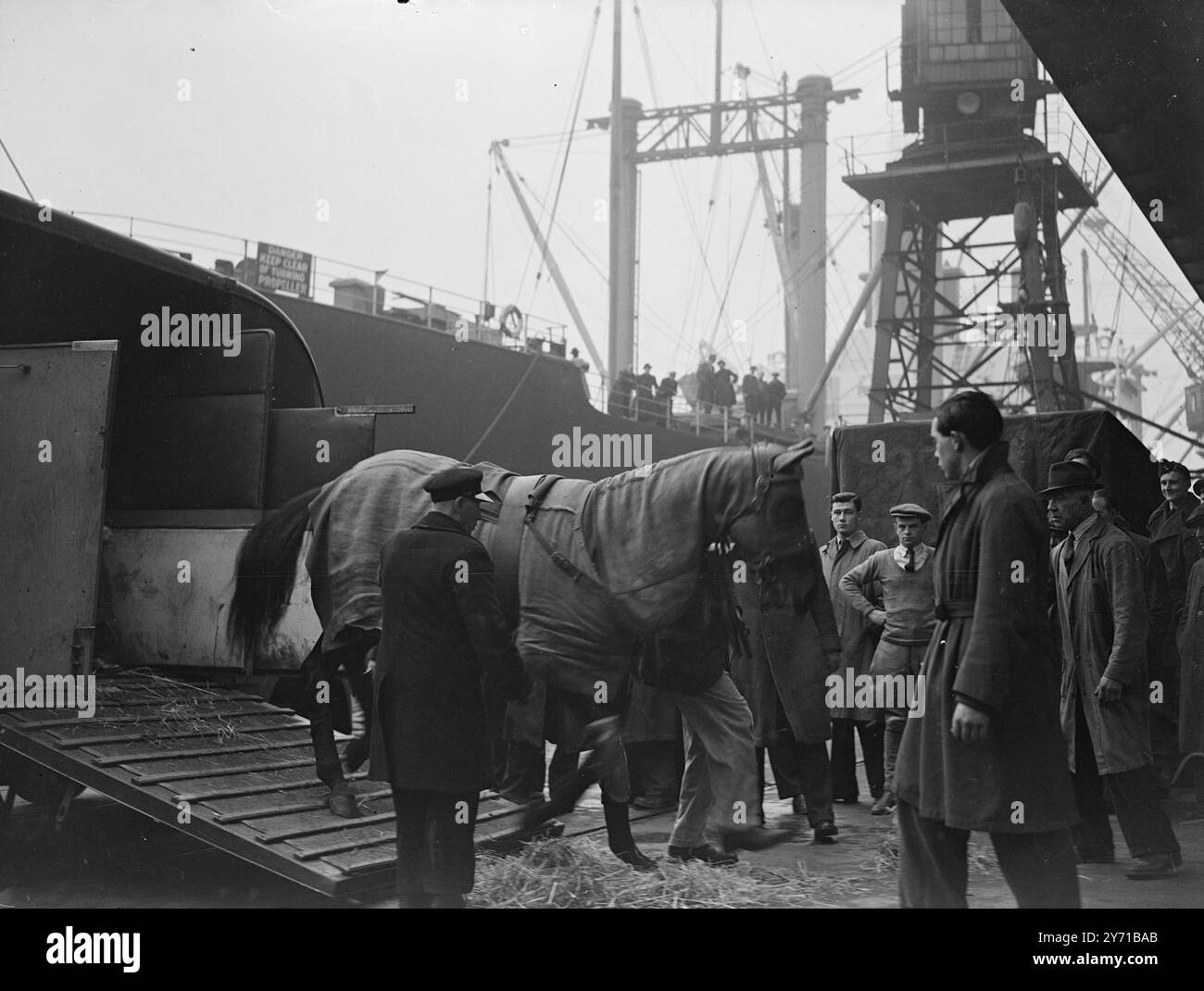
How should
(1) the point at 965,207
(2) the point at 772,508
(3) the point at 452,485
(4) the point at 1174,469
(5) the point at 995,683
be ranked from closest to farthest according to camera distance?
1. (5) the point at 995,683
2. (3) the point at 452,485
3. (2) the point at 772,508
4. (1) the point at 965,207
5. (4) the point at 1174,469

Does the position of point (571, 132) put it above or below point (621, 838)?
above

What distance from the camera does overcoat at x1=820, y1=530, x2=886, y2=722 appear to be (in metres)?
6.30

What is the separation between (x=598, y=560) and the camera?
4.78 metres

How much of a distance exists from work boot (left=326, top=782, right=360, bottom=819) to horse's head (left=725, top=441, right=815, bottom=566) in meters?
2.08

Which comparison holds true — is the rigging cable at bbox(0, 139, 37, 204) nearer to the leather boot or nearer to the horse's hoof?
the leather boot

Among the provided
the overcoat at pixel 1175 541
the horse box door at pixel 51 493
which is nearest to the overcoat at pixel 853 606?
the overcoat at pixel 1175 541

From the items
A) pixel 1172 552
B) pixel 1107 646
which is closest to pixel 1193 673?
pixel 1172 552

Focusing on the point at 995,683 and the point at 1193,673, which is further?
the point at 1193,673

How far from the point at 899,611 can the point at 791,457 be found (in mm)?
1802

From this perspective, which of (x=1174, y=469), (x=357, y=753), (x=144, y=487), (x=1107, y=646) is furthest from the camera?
(x=144, y=487)

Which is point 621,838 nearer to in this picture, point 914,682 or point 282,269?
point 914,682

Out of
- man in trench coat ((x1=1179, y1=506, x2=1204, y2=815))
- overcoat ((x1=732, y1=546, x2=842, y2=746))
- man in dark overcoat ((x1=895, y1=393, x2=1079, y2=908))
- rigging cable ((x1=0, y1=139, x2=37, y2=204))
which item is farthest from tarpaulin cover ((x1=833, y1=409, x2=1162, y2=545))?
rigging cable ((x1=0, y1=139, x2=37, y2=204))

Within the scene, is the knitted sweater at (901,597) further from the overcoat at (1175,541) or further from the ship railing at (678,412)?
the overcoat at (1175,541)

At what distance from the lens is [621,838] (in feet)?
15.5
